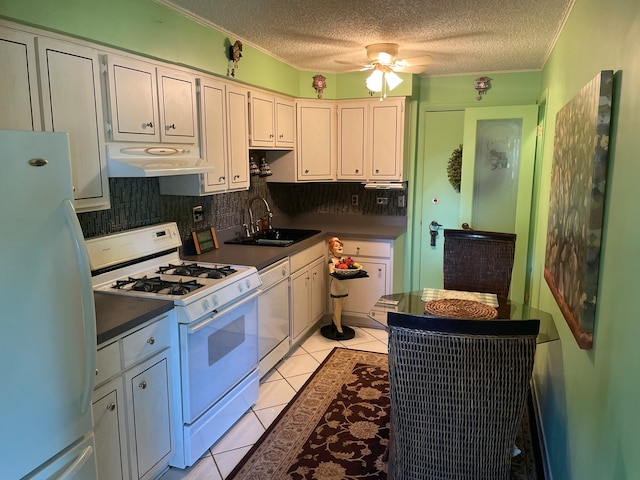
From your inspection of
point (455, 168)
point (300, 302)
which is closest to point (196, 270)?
point (300, 302)

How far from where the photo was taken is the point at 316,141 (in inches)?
175

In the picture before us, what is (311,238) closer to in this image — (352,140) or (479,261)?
(352,140)

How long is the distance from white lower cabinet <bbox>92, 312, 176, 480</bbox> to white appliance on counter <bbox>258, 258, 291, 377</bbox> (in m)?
0.97

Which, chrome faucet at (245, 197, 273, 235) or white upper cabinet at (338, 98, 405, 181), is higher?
white upper cabinet at (338, 98, 405, 181)

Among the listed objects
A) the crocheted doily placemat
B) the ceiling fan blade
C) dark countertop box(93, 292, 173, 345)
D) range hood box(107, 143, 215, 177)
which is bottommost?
the crocheted doily placemat

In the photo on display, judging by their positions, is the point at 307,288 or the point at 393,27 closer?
the point at 393,27

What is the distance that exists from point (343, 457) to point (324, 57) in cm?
295

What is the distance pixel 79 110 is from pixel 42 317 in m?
1.16

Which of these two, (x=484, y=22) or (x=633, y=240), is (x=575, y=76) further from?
(x=633, y=240)

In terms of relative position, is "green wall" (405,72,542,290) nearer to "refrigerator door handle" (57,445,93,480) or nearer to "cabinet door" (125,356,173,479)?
"cabinet door" (125,356,173,479)

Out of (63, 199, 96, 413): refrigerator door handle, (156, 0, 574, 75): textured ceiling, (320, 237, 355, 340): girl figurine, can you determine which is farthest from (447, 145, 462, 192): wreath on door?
(63, 199, 96, 413): refrigerator door handle

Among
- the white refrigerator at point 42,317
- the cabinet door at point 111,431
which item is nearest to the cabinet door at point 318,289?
the cabinet door at point 111,431

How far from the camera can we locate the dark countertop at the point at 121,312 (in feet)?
6.37

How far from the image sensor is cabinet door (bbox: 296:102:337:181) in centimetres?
437
